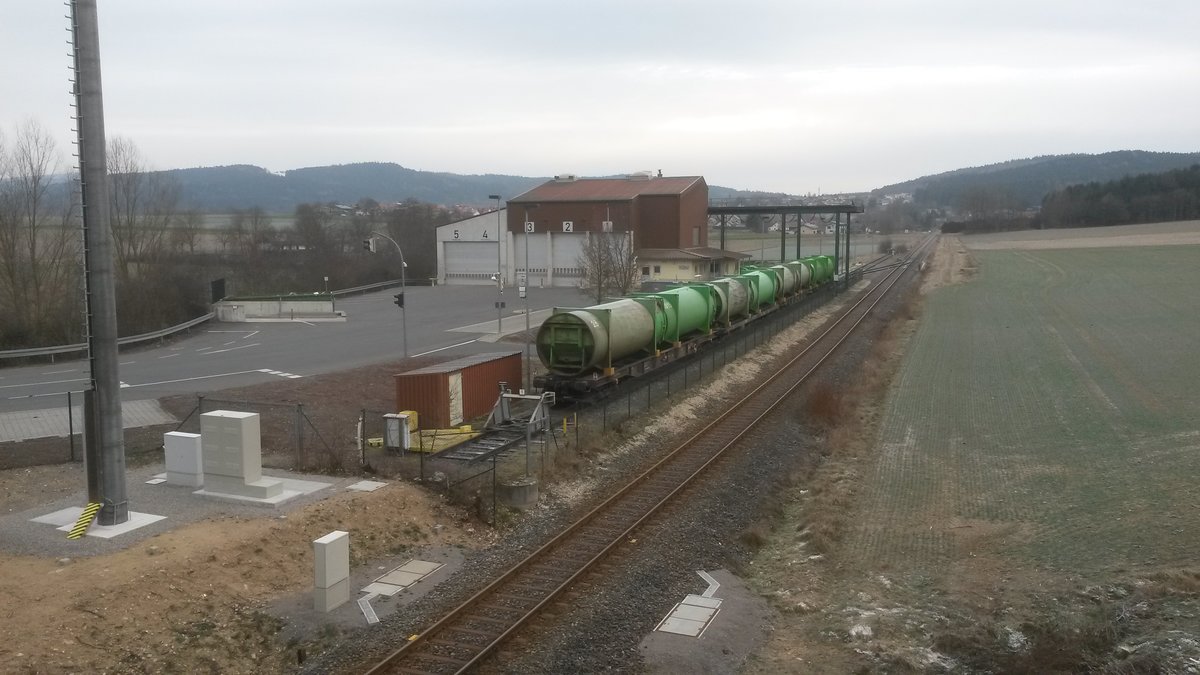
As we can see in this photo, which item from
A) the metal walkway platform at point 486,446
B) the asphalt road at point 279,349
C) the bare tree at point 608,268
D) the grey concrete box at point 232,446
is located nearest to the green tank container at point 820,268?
the bare tree at point 608,268

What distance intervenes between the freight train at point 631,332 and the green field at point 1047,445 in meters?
7.85

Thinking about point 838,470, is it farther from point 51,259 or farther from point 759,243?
point 759,243

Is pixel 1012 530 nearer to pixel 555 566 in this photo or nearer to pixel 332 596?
pixel 555 566

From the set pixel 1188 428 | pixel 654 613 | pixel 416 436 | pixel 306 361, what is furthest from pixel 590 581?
pixel 306 361

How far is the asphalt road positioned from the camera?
29.4 meters

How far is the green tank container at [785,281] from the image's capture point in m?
49.2

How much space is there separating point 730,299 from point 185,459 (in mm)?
26412

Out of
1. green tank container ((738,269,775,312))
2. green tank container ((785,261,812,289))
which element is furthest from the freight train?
green tank container ((785,261,812,289))

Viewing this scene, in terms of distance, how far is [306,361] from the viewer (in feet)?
114

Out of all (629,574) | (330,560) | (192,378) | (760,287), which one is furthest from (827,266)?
(330,560)

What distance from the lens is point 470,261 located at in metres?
76.8

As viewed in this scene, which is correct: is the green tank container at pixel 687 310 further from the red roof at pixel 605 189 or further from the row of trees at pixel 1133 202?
the row of trees at pixel 1133 202

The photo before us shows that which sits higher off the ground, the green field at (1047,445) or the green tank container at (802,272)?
the green tank container at (802,272)

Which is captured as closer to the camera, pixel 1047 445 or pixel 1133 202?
pixel 1047 445
